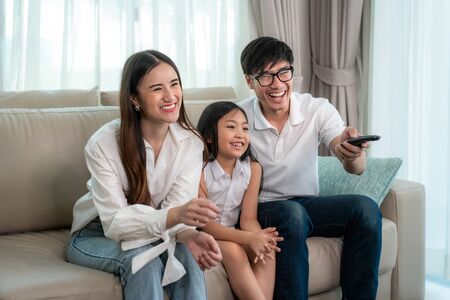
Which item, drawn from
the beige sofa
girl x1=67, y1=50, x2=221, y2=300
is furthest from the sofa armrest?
girl x1=67, y1=50, x2=221, y2=300

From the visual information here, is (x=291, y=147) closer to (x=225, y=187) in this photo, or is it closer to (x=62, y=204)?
(x=225, y=187)

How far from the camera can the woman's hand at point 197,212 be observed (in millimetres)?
1881

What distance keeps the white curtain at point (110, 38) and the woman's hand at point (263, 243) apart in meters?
1.39

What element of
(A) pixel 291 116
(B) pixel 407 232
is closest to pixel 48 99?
(A) pixel 291 116

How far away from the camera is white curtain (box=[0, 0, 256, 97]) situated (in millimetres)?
3084

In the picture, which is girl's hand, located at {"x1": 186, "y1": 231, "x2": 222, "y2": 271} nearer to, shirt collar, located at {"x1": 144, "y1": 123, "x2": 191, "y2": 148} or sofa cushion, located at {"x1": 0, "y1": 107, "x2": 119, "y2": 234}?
shirt collar, located at {"x1": 144, "y1": 123, "x2": 191, "y2": 148}

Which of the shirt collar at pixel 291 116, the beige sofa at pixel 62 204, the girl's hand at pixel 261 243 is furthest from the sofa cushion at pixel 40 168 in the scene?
the girl's hand at pixel 261 243

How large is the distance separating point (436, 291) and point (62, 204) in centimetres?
159

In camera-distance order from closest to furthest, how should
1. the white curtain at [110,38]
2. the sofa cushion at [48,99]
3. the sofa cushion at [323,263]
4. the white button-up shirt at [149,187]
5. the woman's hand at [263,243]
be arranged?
the white button-up shirt at [149,187] → the woman's hand at [263,243] → the sofa cushion at [323,263] → the sofa cushion at [48,99] → the white curtain at [110,38]

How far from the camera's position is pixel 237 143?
92.8 inches

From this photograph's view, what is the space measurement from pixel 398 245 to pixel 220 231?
72 centimetres

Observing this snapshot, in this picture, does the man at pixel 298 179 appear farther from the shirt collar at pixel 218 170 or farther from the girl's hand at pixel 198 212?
the girl's hand at pixel 198 212

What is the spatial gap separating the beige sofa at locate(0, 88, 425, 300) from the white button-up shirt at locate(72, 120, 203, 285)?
0.18 m

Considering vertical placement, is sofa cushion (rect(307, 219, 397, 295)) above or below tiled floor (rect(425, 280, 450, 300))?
above
